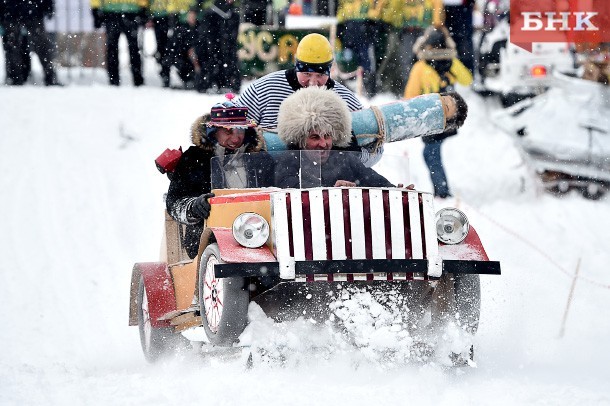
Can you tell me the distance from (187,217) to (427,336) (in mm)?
1636

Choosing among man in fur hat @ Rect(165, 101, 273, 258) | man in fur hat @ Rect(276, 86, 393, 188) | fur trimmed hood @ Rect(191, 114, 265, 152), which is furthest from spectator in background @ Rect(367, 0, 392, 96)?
man in fur hat @ Rect(276, 86, 393, 188)

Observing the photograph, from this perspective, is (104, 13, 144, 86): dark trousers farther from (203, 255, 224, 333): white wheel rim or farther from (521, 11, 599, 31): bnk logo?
(203, 255, 224, 333): white wheel rim

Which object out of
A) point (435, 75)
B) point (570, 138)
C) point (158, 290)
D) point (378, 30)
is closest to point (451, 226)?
point (158, 290)

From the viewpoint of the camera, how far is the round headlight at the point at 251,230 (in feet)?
20.4

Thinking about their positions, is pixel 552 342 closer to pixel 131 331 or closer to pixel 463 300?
pixel 463 300

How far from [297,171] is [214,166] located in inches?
22.5

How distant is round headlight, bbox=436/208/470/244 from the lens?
21.4 feet

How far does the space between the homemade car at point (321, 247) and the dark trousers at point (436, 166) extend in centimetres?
590

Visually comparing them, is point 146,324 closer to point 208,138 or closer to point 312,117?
point 208,138

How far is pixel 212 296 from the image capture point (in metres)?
6.41

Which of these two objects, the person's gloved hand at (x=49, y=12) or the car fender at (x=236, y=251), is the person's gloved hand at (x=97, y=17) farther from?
the car fender at (x=236, y=251)

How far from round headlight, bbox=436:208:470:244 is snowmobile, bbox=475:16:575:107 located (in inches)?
358

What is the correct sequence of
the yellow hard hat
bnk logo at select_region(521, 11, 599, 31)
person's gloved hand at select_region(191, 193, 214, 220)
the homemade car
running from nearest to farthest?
the homemade car, person's gloved hand at select_region(191, 193, 214, 220), the yellow hard hat, bnk logo at select_region(521, 11, 599, 31)

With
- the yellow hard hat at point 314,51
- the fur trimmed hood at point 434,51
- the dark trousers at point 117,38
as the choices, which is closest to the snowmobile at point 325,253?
the yellow hard hat at point 314,51
